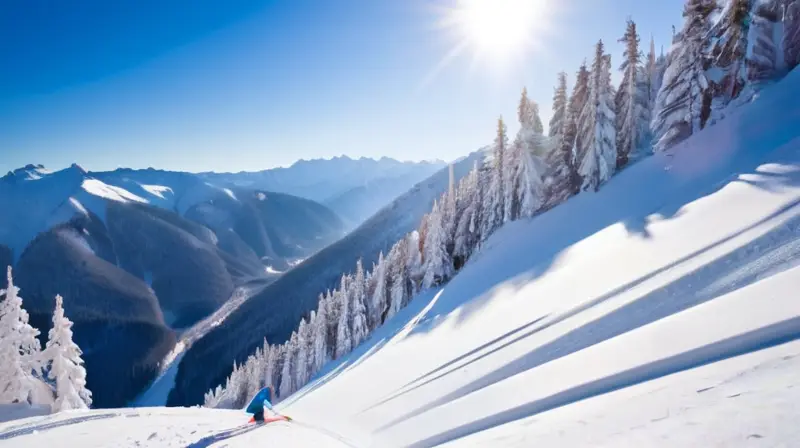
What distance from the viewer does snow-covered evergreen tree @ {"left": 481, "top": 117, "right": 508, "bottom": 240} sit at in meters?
33.8

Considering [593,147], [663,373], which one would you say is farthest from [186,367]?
[663,373]

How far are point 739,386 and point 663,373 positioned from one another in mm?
1296

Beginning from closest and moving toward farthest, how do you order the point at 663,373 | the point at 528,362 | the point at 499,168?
the point at 663,373
the point at 528,362
the point at 499,168

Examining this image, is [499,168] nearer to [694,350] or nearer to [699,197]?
[699,197]

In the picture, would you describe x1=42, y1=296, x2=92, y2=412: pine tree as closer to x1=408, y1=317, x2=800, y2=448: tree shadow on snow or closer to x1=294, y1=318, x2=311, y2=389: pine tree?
x1=294, y1=318, x2=311, y2=389: pine tree

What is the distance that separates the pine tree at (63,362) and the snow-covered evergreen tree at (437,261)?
26.1 m

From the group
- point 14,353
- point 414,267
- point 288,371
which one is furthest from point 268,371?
point 14,353

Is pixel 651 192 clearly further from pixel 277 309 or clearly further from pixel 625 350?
pixel 277 309

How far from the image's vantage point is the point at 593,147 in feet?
86.9

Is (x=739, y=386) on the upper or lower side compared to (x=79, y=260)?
lower

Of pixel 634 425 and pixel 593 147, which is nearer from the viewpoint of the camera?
pixel 634 425

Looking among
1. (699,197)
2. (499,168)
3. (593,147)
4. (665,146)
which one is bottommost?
(699,197)

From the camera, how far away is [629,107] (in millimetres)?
27969

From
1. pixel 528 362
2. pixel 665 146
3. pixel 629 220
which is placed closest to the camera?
pixel 528 362
